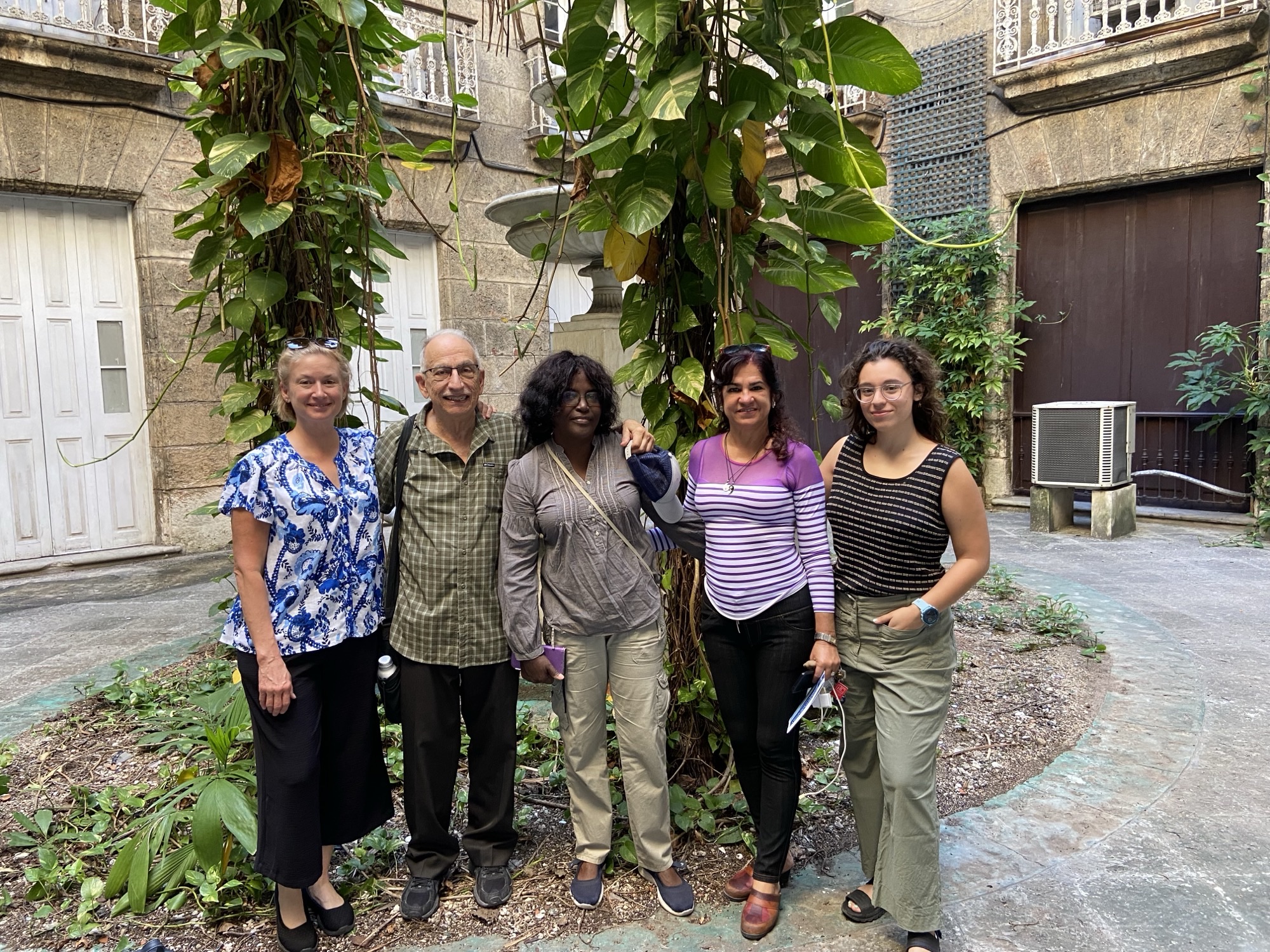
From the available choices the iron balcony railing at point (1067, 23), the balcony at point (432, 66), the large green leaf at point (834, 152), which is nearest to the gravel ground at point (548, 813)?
the large green leaf at point (834, 152)

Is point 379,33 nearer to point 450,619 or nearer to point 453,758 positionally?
point 450,619

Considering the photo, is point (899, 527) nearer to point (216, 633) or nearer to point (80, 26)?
point (216, 633)

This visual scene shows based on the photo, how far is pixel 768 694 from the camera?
2.17 meters

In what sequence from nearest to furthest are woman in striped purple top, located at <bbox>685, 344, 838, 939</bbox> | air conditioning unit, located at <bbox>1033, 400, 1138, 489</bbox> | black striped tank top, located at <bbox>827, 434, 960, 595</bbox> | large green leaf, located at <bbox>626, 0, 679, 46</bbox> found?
large green leaf, located at <bbox>626, 0, 679, 46</bbox>
black striped tank top, located at <bbox>827, 434, 960, 595</bbox>
woman in striped purple top, located at <bbox>685, 344, 838, 939</bbox>
air conditioning unit, located at <bbox>1033, 400, 1138, 489</bbox>

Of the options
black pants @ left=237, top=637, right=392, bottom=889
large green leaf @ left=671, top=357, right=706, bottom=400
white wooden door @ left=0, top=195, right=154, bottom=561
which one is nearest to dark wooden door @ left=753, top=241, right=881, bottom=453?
white wooden door @ left=0, top=195, right=154, bottom=561

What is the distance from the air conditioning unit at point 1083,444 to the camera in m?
6.86

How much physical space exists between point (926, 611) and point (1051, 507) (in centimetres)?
590

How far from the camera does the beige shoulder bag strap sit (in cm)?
222

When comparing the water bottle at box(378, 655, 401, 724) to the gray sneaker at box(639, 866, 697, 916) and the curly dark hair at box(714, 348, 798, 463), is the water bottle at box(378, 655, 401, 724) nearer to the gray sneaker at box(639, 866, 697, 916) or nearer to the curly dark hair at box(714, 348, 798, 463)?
the gray sneaker at box(639, 866, 697, 916)

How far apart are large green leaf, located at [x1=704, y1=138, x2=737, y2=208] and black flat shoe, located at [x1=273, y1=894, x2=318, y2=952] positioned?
2.03 m

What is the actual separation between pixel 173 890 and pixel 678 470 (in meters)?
1.72

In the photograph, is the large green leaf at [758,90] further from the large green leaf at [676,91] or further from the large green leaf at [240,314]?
the large green leaf at [240,314]

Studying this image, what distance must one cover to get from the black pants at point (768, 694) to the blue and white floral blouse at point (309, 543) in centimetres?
88

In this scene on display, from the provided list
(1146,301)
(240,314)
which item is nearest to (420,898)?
(240,314)
